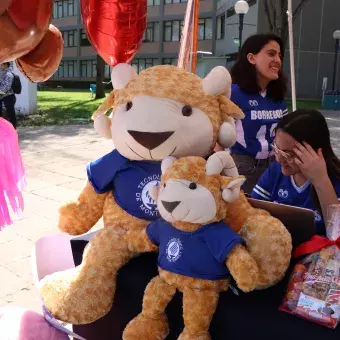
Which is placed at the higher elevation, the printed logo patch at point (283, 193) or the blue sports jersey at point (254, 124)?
the blue sports jersey at point (254, 124)

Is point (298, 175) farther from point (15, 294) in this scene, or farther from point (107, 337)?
point (15, 294)

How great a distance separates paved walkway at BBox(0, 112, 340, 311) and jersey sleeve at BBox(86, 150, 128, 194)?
0.96 m

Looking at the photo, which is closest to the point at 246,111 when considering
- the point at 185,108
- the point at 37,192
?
the point at 185,108

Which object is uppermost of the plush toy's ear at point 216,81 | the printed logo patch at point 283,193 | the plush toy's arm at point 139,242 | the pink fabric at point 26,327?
the plush toy's ear at point 216,81

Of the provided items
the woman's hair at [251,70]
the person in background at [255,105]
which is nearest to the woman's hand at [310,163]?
the person in background at [255,105]

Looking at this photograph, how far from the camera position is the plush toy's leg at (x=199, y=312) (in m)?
1.41

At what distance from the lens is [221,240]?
4.60ft

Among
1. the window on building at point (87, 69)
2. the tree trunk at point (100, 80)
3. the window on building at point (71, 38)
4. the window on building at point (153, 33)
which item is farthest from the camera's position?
the window on building at point (87, 69)

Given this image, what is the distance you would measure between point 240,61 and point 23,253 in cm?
188

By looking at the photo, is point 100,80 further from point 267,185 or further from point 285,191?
point 285,191

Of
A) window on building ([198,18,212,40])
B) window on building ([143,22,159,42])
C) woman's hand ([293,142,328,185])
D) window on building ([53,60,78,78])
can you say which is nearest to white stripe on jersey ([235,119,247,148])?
woman's hand ([293,142,328,185])

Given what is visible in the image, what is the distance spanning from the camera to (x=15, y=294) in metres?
2.55

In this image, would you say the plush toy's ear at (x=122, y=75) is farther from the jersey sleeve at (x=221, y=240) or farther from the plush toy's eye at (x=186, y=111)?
the jersey sleeve at (x=221, y=240)

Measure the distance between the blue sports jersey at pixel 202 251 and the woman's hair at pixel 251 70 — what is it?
4.57 ft
